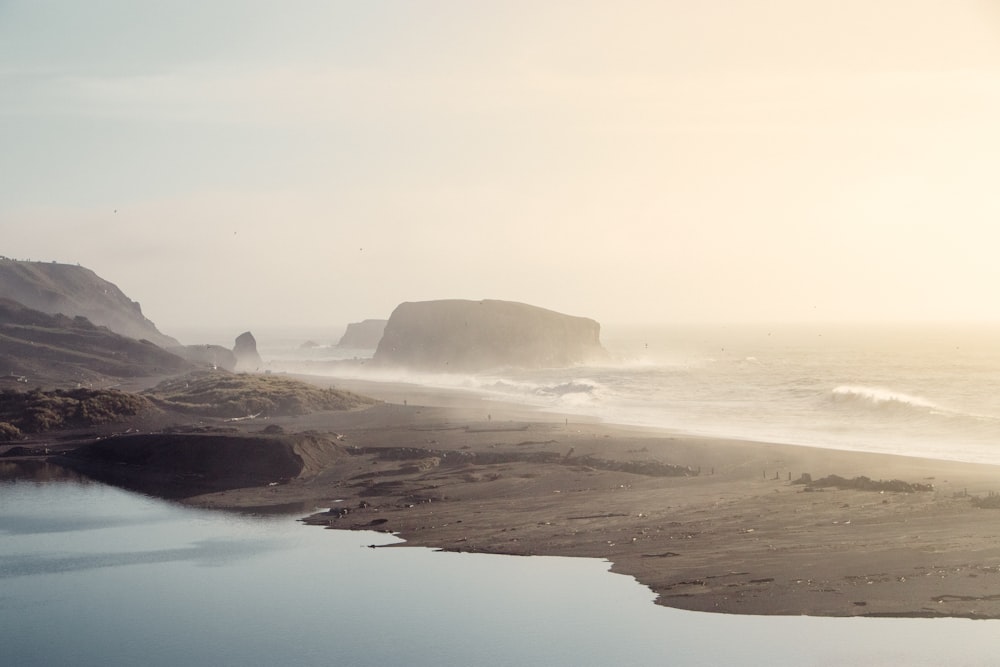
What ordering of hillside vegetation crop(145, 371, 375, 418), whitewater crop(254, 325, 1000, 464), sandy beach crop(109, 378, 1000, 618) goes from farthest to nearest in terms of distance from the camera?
1. hillside vegetation crop(145, 371, 375, 418)
2. whitewater crop(254, 325, 1000, 464)
3. sandy beach crop(109, 378, 1000, 618)

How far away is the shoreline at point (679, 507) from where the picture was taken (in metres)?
29.6

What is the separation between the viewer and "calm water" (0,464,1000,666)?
2522 cm

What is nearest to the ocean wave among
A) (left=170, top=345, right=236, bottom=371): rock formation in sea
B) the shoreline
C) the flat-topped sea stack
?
the shoreline

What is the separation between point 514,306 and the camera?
170 m

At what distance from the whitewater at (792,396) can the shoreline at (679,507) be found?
8907 millimetres

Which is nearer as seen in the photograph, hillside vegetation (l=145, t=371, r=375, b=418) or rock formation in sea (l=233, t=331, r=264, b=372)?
hillside vegetation (l=145, t=371, r=375, b=418)

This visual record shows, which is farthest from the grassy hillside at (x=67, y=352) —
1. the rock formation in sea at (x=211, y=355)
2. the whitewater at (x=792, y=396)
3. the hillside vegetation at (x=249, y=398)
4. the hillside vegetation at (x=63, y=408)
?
the whitewater at (x=792, y=396)

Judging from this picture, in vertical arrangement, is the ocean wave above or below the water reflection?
above

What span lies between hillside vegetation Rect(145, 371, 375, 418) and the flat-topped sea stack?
62272 mm

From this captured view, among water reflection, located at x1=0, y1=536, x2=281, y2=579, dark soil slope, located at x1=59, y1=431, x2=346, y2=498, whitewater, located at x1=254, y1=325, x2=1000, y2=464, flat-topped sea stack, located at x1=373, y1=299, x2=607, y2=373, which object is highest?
flat-topped sea stack, located at x1=373, y1=299, x2=607, y2=373

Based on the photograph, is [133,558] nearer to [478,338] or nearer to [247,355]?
[478,338]

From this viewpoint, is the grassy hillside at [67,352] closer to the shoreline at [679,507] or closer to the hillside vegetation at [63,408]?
the hillside vegetation at [63,408]

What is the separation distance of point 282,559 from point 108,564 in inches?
268

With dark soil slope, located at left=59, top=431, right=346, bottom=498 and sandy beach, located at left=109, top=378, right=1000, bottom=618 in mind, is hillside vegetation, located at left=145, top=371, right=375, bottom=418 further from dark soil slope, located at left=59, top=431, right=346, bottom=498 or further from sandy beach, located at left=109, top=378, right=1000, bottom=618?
dark soil slope, located at left=59, top=431, right=346, bottom=498
